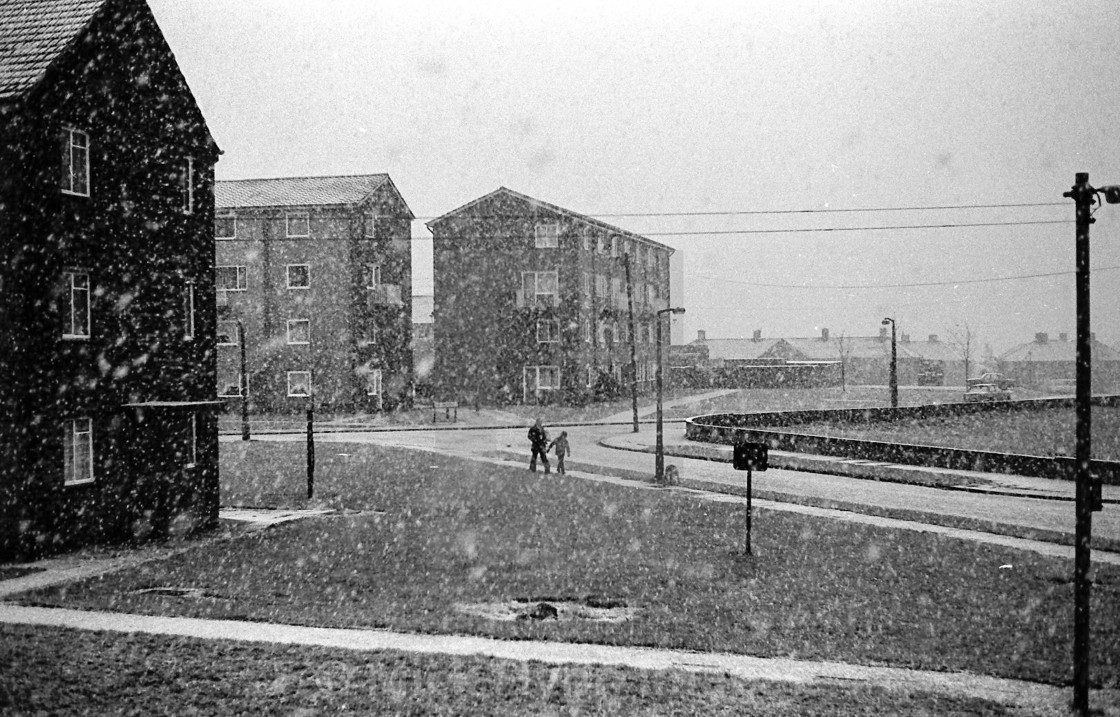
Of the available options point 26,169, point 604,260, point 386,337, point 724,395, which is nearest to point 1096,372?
point 724,395

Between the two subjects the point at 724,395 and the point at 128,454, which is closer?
the point at 128,454

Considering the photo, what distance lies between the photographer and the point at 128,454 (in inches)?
799

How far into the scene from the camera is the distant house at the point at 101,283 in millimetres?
17844

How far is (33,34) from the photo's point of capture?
19406mm

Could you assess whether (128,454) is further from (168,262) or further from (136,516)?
(168,262)

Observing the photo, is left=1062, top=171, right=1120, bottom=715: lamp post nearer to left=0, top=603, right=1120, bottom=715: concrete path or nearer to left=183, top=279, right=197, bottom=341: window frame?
left=0, top=603, right=1120, bottom=715: concrete path

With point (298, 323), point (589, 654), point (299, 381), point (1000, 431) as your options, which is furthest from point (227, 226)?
point (589, 654)

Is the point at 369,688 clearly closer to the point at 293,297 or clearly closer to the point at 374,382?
the point at 293,297

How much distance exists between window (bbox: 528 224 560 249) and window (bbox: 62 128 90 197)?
40493 mm

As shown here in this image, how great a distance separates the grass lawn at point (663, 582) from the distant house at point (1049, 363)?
4115 inches

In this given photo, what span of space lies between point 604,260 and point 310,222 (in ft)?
65.0

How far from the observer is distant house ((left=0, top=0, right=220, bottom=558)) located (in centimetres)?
1784

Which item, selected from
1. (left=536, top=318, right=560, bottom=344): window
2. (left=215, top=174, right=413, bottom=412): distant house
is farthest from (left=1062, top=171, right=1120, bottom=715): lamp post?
(left=536, top=318, right=560, bottom=344): window

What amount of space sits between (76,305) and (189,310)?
356 centimetres
